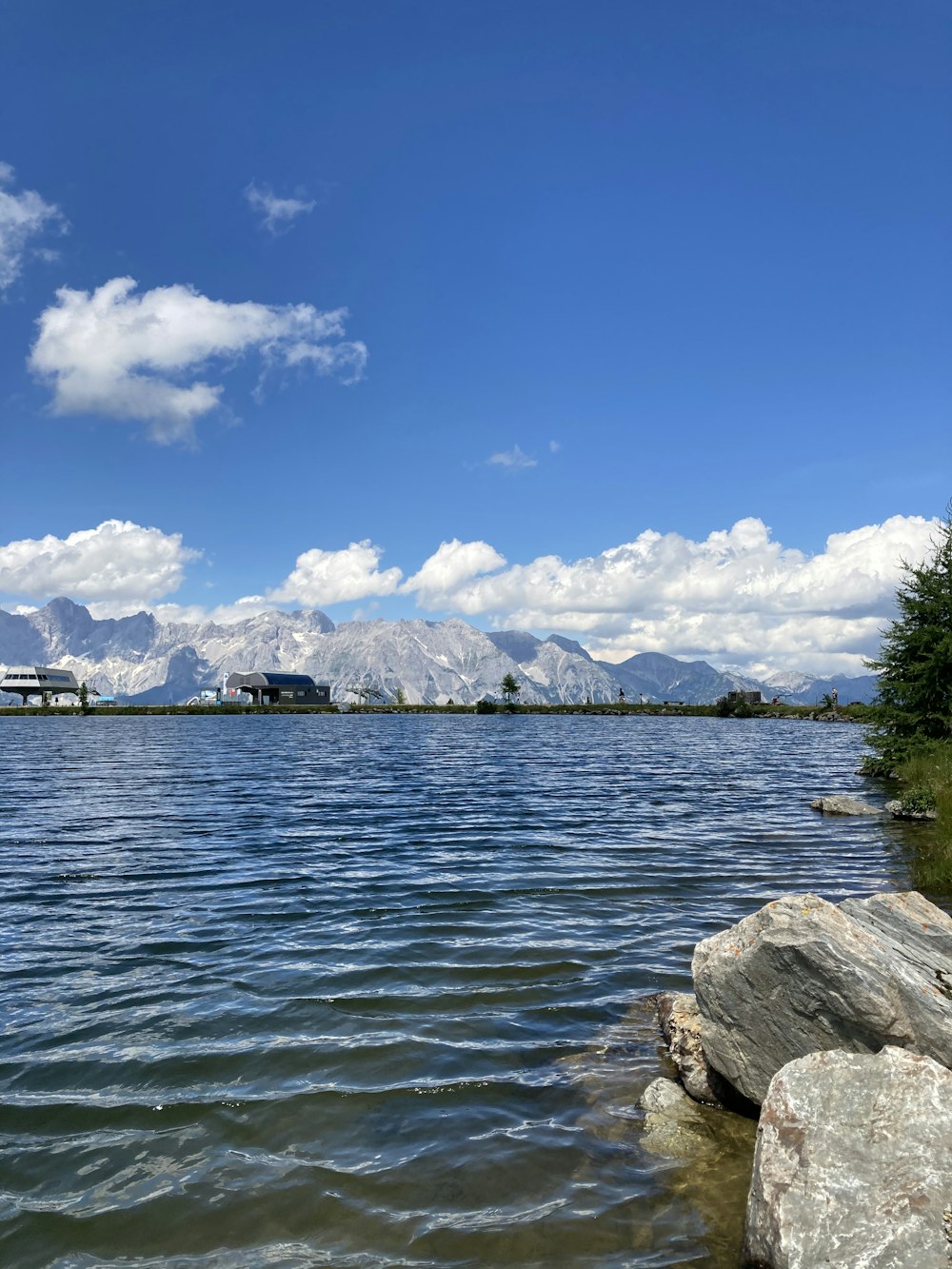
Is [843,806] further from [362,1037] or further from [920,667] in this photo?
[362,1037]

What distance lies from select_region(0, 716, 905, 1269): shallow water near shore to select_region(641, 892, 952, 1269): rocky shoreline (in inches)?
29.3

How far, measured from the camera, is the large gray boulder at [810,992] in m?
8.17

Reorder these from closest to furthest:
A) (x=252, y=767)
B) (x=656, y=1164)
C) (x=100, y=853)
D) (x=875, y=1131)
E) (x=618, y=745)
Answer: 1. (x=875, y=1131)
2. (x=656, y=1164)
3. (x=100, y=853)
4. (x=252, y=767)
5. (x=618, y=745)

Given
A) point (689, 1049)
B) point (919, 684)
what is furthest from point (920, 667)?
point (689, 1049)

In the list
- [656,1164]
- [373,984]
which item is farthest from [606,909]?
[656,1164]

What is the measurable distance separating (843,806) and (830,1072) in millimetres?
30876

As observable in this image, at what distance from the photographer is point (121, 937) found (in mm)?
16062

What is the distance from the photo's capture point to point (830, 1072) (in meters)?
7.05

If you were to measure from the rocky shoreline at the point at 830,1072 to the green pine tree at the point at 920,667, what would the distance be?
112ft

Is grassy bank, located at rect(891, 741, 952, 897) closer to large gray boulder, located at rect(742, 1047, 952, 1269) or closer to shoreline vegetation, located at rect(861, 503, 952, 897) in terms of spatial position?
shoreline vegetation, located at rect(861, 503, 952, 897)

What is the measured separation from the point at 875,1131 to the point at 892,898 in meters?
5.49

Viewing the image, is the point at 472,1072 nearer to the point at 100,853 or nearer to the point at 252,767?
the point at 100,853

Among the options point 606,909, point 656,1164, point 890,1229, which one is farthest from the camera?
point 606,909

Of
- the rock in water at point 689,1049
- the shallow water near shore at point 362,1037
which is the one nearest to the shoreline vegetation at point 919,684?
the shallow water near shore at point 362,1037
